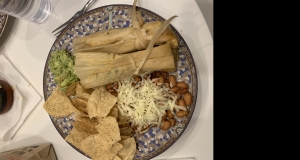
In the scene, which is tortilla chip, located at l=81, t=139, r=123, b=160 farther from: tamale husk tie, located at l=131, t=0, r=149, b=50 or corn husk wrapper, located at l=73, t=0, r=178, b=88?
tamale husk tie, located at l=131, t=0, r=149, b=50

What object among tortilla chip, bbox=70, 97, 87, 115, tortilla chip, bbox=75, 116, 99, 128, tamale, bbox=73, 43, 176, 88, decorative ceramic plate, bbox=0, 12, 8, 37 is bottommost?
tortilla chip, bbox=75, 116, 99, 128

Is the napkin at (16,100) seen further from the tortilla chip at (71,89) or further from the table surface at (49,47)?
the tortilla chip at (71,89)

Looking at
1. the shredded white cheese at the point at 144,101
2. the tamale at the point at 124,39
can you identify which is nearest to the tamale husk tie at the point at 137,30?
the tamale at the point at 124,39

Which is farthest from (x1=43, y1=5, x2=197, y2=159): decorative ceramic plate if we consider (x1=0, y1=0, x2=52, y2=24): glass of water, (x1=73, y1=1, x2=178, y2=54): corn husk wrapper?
(x1=0, y1=0, x2=52, y2=24): glass of water

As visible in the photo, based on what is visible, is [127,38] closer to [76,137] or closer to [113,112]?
[113,112]
